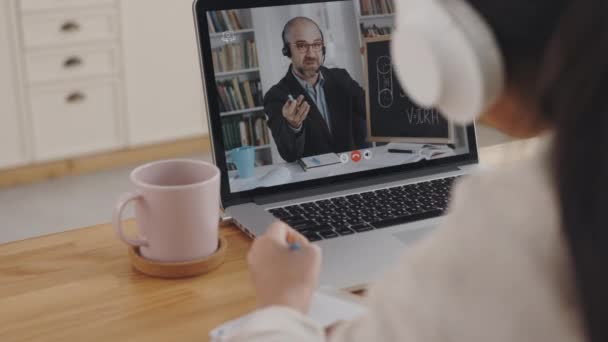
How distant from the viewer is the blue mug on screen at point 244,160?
3.83 ft

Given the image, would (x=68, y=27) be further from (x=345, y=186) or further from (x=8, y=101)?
(x=345, y=186)

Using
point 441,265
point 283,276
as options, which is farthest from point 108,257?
point 441,265

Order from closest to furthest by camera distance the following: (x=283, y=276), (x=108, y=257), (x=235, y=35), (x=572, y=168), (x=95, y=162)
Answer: (x=572, y=168)
(x=283, y=276)
(x=108, y=257)
(x=235, y=35)
(x=95, y=162)

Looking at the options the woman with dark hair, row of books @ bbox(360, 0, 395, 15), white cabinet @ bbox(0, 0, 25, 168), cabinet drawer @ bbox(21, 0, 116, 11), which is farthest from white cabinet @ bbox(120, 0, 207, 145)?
the woman with dark hair

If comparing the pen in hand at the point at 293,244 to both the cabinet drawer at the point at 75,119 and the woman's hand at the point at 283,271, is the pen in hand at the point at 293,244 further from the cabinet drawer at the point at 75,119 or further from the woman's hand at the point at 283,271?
the cabinet drawer at the point at 75,119

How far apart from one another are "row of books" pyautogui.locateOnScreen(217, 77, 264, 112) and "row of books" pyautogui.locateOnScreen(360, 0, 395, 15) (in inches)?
8.4

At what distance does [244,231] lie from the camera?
1122mm

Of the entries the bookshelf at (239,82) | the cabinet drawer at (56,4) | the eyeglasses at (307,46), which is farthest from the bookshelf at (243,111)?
the cabinet drawer at (56,4)

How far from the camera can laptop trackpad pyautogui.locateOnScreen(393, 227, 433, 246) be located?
1050 mm

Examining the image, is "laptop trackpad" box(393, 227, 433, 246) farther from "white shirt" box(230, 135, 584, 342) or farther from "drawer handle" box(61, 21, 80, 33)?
"drawer handle" box(61, 21, 80, 33)

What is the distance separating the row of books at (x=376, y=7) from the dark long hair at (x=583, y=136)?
30.7 inches

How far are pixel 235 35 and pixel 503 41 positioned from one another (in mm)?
676

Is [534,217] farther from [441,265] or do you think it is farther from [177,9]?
[177,9]

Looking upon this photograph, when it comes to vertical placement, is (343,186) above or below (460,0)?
below
